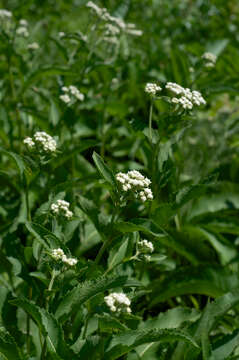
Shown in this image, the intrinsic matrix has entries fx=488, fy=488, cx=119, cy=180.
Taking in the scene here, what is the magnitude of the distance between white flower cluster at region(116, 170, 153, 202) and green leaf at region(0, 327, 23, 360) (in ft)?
2.68

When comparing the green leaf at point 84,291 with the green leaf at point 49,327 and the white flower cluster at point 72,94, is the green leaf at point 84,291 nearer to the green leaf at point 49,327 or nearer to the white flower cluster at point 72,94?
the green leaf at point 49,327

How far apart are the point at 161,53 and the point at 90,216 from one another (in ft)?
13.5

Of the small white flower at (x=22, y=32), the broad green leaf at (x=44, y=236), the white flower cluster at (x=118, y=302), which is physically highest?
the white flower cluster at (x=118, y=302)

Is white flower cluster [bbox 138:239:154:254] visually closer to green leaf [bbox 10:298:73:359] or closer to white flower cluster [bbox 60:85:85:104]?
green leaf [bbox 10:298:73:359]

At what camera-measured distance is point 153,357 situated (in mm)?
2637

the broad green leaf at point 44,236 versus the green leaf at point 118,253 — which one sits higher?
the broad green leaf at point 44,236

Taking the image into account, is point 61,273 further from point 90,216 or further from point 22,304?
point 90,216

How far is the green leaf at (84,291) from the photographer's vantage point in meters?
2.06

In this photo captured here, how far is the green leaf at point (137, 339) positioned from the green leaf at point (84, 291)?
0.22m

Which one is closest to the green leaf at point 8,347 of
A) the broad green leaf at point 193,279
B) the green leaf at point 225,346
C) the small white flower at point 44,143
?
the small white flower at point 44,143

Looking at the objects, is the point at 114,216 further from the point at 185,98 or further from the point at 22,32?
the point at 22,32

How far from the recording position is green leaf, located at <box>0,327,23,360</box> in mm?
2088

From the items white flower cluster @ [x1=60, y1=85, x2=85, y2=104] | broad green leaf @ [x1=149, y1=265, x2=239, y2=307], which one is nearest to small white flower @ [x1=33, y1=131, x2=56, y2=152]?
white flower cluster @ [x1=60, y1=85, x2=85, y2=104]

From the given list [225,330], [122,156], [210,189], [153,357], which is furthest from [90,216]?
[122,156]
